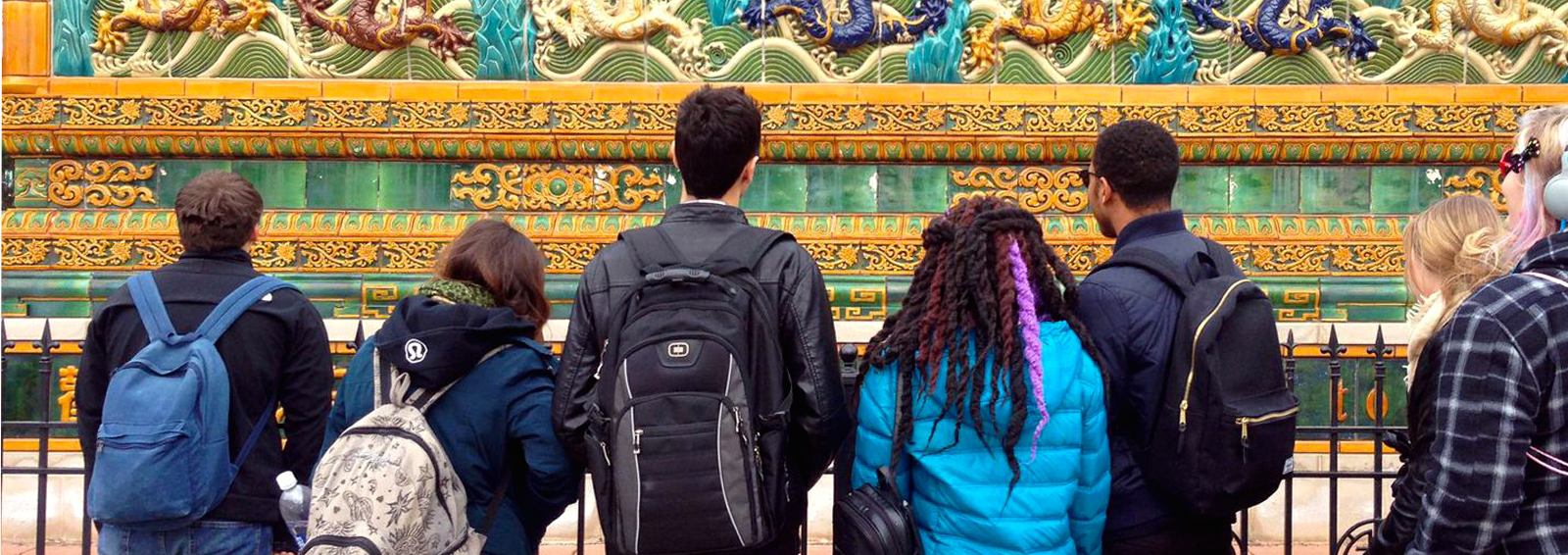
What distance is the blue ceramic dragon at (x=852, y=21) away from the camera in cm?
791

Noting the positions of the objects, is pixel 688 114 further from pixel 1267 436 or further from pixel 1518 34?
pixel 1518 34

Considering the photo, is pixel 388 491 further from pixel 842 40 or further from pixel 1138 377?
pixel 842 40

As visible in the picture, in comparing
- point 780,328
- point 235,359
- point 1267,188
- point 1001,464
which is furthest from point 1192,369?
point 1267,188

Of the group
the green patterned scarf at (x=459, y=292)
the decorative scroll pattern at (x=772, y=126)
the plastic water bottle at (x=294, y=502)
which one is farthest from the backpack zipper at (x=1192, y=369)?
the decorative scroll pattern at (x=772, y=126)

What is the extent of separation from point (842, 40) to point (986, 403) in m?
4.96

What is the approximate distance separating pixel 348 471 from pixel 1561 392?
2535mm

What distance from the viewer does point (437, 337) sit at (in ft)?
11.2

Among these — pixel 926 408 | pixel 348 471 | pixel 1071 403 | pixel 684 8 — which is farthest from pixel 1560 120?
pixel 684 8

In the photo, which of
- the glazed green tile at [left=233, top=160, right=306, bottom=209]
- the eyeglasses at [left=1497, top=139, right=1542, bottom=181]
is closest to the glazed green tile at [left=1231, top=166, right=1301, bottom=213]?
the eyeglasses at [left=1497, top=139, right=1542, bottom=181]

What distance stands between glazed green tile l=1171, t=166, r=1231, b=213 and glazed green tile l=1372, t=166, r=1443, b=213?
0.84 meters

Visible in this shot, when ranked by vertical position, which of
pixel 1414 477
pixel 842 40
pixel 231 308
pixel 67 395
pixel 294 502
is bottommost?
pixel 67 395

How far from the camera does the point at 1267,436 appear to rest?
3410 millimetres

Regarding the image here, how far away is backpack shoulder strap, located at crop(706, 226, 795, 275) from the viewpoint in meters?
3.26

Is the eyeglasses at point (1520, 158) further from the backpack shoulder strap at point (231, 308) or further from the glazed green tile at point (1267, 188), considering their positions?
the glazed green tile at point (1267, 188)
